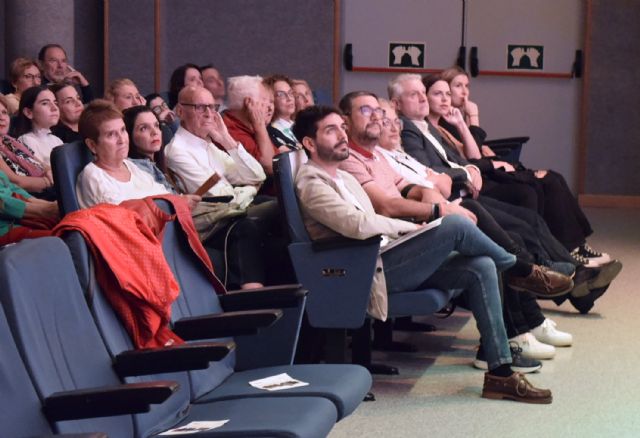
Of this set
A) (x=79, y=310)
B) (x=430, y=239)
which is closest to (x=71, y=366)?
(x=79, y=310)

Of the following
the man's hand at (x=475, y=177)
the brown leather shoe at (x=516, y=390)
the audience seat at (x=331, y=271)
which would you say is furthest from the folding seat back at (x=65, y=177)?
the man's hand at (x=475, y=177)

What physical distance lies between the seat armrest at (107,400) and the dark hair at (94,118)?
191 centimetres

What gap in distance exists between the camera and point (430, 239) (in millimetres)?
4293

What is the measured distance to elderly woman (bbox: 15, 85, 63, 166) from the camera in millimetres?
5453

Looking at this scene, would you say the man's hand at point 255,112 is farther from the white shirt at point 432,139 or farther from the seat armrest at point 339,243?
the seat armrest at point 339,243

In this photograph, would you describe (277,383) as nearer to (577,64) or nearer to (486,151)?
(486,151)

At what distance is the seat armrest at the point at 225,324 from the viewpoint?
3.02 m

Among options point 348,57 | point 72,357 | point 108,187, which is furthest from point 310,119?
point 348,57

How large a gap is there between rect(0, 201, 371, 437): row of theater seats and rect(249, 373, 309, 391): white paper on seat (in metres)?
0.03

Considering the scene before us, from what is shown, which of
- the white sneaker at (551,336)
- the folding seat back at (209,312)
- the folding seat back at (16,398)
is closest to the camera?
the folding seat back at (16,398)

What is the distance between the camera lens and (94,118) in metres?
4.09

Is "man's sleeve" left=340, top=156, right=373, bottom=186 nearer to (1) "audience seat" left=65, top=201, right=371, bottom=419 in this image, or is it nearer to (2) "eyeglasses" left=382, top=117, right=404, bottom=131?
(2) "eyeglasses" left=382, top=117, right=404, bottom=131

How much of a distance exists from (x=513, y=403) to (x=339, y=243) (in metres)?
0.89

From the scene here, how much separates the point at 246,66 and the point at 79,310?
814cm
